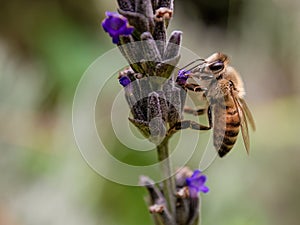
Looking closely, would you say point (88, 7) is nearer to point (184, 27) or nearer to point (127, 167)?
point (184, 27)

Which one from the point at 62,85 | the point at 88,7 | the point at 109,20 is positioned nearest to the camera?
the point at 109,20

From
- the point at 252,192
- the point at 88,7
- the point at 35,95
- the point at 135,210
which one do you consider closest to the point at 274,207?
the point at 252,192

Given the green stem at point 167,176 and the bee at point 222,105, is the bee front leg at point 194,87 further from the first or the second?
the green stem at point 167,176

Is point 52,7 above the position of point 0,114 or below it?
above

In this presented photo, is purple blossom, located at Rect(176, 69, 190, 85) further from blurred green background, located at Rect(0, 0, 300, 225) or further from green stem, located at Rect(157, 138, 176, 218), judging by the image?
blurred green background, located at Rect(0, 0, 300, 225)

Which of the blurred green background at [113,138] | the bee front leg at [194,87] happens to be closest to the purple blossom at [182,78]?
the bee front leg at [194,87]

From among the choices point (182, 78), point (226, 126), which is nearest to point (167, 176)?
point (182, 78)
